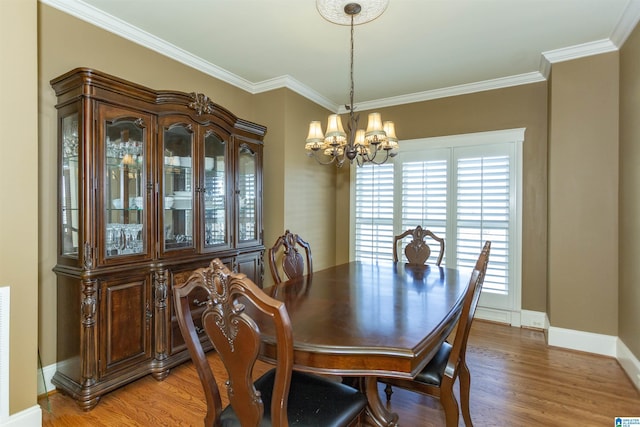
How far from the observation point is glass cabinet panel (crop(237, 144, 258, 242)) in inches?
131

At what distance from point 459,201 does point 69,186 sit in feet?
12.6

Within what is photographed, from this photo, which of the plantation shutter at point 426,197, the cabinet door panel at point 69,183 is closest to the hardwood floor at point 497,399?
the cabinet door panel at point 69,183

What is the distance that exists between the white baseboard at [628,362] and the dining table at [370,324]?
1.44m

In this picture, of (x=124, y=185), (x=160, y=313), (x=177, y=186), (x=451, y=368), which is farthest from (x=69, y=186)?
(x=451, y=368)

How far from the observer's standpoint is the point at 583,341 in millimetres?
3057

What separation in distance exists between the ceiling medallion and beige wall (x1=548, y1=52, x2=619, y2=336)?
2134mm

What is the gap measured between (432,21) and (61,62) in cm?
282

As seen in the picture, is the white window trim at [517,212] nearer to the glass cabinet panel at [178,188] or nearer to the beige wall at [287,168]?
the beige wall at [287,168]

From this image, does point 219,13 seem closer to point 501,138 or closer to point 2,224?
point 2,224

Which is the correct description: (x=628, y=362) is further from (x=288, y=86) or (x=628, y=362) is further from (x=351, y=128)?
(x=288, y=86)

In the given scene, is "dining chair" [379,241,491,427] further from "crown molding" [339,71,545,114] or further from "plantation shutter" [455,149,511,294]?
"crown molding" [339,71,545,114]

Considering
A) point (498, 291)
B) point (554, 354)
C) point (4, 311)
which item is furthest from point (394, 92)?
point (4, 311)

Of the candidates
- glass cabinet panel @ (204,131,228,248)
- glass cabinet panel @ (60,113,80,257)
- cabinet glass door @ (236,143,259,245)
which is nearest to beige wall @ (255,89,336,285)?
cabinet glass door @ (236,143,259,245)

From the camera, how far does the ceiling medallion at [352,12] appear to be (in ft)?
7.15
